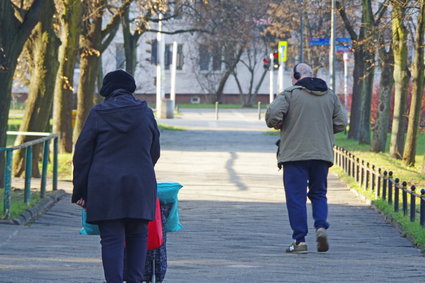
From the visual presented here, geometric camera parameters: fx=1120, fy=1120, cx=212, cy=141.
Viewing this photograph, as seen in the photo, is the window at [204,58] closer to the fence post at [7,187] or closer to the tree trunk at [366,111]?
the tree trunk at [366,111]

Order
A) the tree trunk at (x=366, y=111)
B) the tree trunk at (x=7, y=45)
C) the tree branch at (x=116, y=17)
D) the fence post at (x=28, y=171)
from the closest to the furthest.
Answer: the fence post at (x=28, y=171) → the tree trunk at (x=7, y=45) → the tree branch at (x=116, y=17) → the tree trunk at (x=366, y=111)

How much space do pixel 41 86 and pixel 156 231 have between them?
13246 mm

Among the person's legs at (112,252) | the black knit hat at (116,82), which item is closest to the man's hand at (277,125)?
the black knit hat at (116,82)

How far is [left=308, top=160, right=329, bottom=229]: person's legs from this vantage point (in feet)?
35.1

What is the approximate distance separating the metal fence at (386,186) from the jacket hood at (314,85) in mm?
2134

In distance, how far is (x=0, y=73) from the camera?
15805 millimetres

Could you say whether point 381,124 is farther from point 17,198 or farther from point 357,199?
point 17,198

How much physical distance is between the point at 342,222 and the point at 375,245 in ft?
→ 8.69

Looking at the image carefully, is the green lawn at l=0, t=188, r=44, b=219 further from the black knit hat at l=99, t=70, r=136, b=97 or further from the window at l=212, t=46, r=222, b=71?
the window at l=212, t=46, r=222, b=71

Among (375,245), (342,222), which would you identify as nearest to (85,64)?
(342,222)

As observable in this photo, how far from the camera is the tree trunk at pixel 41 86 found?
20.3 meters

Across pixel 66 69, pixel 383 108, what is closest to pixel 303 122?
pixel 66 69

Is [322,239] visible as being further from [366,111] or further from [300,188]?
[366,111]

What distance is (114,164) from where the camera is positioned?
23.3 feet
